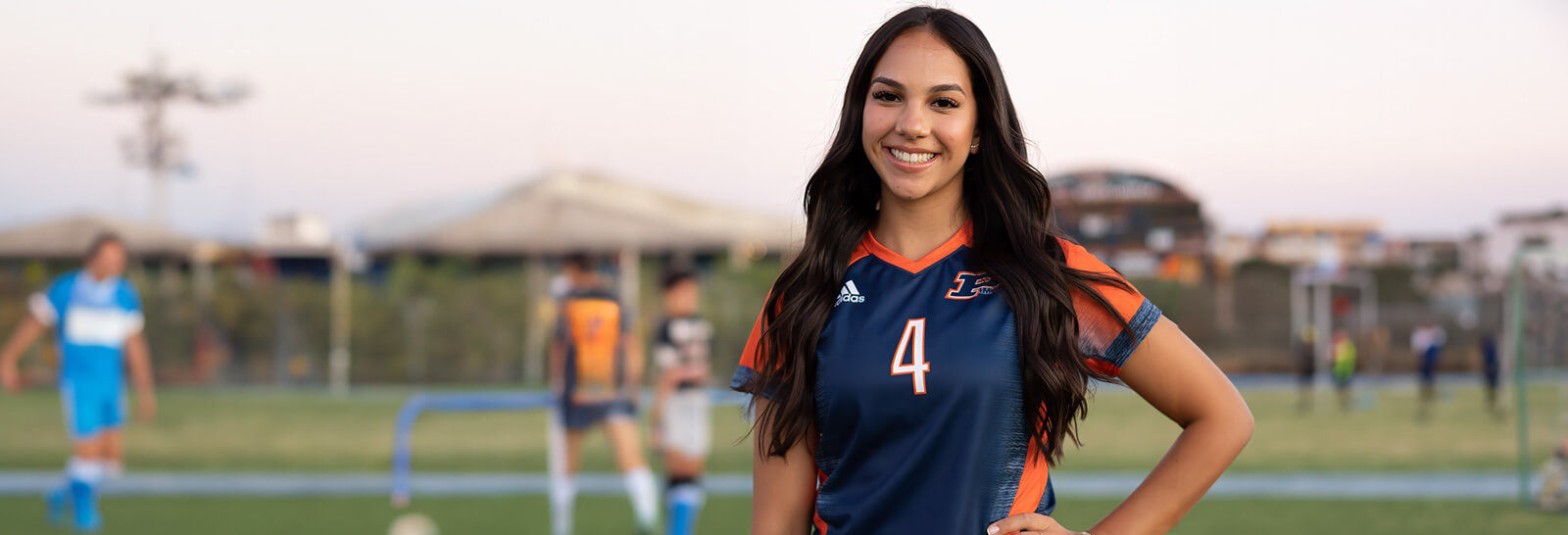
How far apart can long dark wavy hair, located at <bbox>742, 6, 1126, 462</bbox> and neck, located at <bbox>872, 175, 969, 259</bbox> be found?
0.09 feet

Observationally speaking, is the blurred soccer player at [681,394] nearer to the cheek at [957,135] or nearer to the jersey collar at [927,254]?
the jersey collar at [927,254]

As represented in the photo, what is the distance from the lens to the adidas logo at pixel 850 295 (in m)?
2.07

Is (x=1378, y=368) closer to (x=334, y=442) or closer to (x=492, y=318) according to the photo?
(x=492, y=318)

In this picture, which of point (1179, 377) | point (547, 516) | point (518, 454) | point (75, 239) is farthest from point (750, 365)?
point (75, 239)

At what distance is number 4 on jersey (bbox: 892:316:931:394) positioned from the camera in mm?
1927

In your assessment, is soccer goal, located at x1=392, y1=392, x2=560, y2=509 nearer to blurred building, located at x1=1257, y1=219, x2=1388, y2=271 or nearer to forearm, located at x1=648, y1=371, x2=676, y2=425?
forearm, located at x1=648, y1=371, x2=676, y2=425

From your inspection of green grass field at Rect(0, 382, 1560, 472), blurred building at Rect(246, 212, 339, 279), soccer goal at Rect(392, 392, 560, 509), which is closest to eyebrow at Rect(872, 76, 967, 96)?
soccer goal at Rect(392, 392, 560, 509)

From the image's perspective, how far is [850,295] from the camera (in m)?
2.08

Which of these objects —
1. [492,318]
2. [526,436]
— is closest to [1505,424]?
[526,436]

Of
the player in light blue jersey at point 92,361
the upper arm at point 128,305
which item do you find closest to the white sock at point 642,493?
the player in light blue jersey at point 92,361

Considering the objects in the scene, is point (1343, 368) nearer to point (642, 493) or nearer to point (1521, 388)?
point (1521, 388)

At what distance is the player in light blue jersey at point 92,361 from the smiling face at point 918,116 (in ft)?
28.3

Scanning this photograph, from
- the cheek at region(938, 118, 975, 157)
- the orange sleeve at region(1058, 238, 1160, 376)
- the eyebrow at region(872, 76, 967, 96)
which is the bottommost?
the orange sleeve at region(1058, 238, 1160, 376)

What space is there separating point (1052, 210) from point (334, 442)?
17232mm
